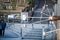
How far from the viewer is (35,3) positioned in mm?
2041

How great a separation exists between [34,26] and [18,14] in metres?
0.22

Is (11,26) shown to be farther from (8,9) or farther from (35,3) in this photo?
(35,3)

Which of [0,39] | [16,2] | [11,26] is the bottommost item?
[0,39]

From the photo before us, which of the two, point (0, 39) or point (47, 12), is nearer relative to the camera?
point (47, 12)

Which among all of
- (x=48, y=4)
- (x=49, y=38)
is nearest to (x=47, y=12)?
(x=48, y=4)

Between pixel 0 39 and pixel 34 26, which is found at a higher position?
pixel 34 26

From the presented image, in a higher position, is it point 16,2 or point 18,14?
point 16,2

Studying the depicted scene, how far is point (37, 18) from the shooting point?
2.02 meters

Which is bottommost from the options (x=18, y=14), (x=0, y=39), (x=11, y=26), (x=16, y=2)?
(x=0, y=39)

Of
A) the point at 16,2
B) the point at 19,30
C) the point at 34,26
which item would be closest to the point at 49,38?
the point at 34,26

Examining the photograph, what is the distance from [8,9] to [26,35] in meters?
0.37

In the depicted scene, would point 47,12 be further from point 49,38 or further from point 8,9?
point 8,9

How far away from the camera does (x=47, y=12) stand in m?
1.95

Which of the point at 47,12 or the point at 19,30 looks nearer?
the point at 47,12
